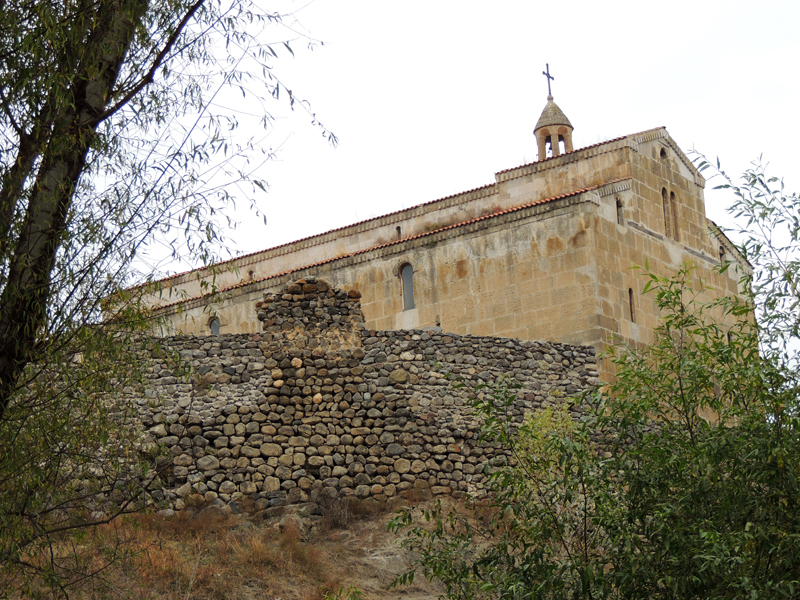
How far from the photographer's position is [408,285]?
81.7 feet

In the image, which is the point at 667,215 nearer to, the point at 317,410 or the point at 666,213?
the point at 666,213

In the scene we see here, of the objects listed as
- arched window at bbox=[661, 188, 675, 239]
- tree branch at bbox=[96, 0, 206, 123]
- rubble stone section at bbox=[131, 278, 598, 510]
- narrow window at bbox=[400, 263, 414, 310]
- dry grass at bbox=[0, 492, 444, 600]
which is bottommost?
dry grass at bbox=[0, 492, 444, 600]

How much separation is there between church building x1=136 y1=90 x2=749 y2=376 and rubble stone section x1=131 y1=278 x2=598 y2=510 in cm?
366

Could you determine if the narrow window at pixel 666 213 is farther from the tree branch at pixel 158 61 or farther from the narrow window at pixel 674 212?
the tree branch at pixel 158 61

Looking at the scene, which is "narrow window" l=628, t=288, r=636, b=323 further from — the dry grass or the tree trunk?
the tree trunk

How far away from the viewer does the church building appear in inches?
872

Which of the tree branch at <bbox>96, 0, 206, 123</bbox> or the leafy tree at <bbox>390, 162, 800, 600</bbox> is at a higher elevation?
the tree branch at <bbox>96, 0, 206, 123</bbox>

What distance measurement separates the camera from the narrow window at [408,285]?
24750mm

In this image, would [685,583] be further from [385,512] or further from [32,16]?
[385,512]

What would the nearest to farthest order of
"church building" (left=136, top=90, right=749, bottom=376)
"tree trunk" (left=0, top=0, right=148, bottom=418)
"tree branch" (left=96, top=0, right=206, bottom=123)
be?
"tree trunk" (left=0, top=0, right=148, bottom=418), "tree branch" (left=96, top=0, right=206, bottom=123), "church building" (left=136, top=90, right=749, bottom=376)

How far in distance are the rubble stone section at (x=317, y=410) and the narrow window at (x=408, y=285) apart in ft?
20.8

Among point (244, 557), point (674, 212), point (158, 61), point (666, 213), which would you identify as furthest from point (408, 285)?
point (158, 61)

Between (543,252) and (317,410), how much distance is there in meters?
7.95

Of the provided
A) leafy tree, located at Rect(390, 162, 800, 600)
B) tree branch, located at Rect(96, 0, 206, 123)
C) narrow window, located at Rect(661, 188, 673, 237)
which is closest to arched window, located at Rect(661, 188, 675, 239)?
narrow window, located at Rect(661, 188, 673, 237)
